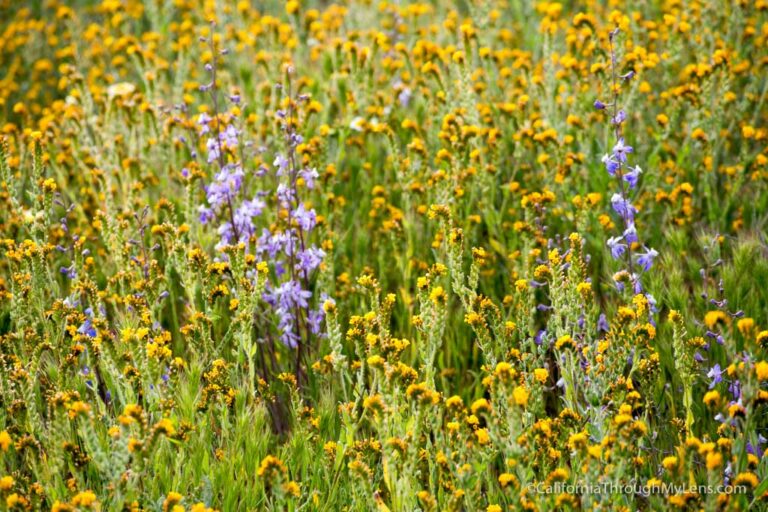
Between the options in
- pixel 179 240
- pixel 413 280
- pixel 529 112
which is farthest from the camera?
pixel 529 112

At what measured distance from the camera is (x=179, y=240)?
3250mm

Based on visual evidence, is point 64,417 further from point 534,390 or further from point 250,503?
point 534,390

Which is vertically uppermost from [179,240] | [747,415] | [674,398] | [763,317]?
[179,240]

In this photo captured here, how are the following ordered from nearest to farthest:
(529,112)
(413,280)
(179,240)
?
(179,240) → (413,280) → (529,112)

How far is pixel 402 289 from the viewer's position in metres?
3.81

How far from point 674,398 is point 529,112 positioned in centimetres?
233

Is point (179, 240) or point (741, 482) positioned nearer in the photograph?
point (741, 482)

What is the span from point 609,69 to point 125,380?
110 inches

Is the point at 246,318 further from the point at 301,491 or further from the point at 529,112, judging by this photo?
the point at 529,112

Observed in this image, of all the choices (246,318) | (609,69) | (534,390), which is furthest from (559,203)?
(246,318)

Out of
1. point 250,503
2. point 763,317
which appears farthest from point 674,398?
point 250,503

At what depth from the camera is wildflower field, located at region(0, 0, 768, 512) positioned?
8.36 ft

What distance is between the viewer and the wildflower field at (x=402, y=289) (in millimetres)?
2549

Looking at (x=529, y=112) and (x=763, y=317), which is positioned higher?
(x=529, y=112)
